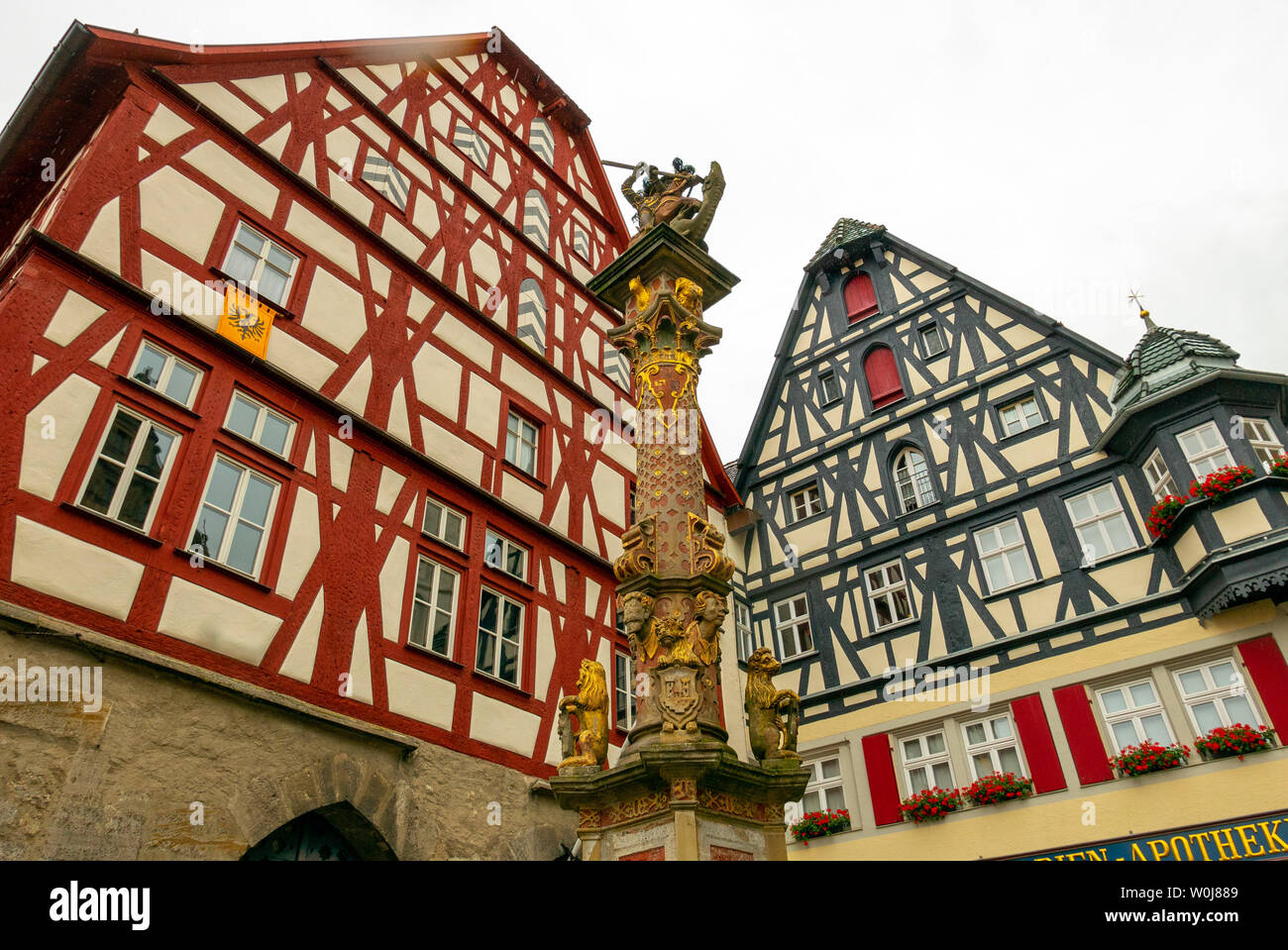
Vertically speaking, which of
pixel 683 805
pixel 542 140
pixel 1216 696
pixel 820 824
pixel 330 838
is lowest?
pixel 683 805

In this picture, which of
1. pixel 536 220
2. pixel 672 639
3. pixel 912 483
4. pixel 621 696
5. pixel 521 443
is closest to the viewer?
pixel 672 639

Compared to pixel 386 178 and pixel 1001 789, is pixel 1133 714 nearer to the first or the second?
pixel 1001 789

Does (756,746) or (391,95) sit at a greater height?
(391,95)

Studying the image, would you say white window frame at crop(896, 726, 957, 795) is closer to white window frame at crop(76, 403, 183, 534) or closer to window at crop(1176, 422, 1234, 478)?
window at crop(1176, 422, 1234, 478)

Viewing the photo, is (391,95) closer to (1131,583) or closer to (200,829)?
(200,829)

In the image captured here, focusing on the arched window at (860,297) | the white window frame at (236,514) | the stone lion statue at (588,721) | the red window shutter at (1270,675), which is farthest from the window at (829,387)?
the stone lion statue at (588,721)

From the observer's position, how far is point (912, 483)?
50.3 feet

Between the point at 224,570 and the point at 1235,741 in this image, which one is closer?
the point at 224,570

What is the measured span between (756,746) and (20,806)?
481 cm

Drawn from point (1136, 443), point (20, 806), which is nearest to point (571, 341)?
point (1136, 443)

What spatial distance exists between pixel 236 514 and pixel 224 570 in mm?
594

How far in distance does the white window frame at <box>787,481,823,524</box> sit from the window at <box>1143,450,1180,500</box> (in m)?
5.66

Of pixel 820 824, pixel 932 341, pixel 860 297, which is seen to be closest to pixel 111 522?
pixel 820 824

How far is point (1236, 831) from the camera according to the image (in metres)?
9.92
